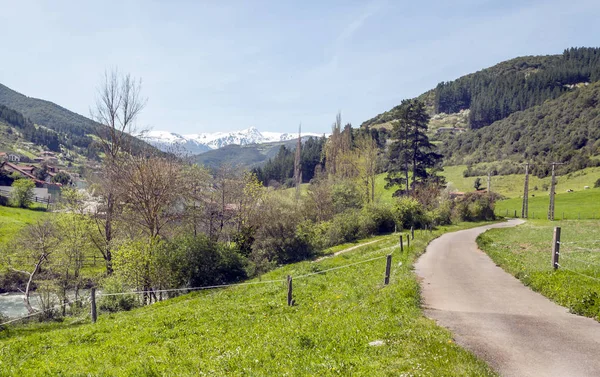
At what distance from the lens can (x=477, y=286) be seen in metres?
14.3

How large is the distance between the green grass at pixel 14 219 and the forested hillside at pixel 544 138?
387ft

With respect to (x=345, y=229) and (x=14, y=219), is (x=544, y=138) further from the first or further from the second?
(x=14, y=219)

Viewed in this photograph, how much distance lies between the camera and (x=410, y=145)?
59.4 metres

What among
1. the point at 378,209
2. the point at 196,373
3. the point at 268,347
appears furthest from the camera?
the point at 378,209

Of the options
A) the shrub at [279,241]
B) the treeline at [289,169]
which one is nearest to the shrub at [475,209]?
the shrub at [279,241]

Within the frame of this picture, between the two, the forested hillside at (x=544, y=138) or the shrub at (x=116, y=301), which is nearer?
the shrub at (x=116, y=301)

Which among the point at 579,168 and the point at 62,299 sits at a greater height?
the point at 579,168

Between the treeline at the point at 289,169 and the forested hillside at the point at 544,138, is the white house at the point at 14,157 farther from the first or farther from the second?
the forested hillside at the point at 544,138

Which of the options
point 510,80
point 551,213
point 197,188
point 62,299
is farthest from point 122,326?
point 510,80

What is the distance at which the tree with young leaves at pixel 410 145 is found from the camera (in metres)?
58.6

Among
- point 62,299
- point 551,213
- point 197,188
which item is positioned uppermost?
point 197,188

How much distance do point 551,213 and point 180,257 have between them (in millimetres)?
58580

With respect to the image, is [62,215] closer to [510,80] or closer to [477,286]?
[477,286]

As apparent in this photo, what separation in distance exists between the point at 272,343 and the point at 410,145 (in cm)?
5512
